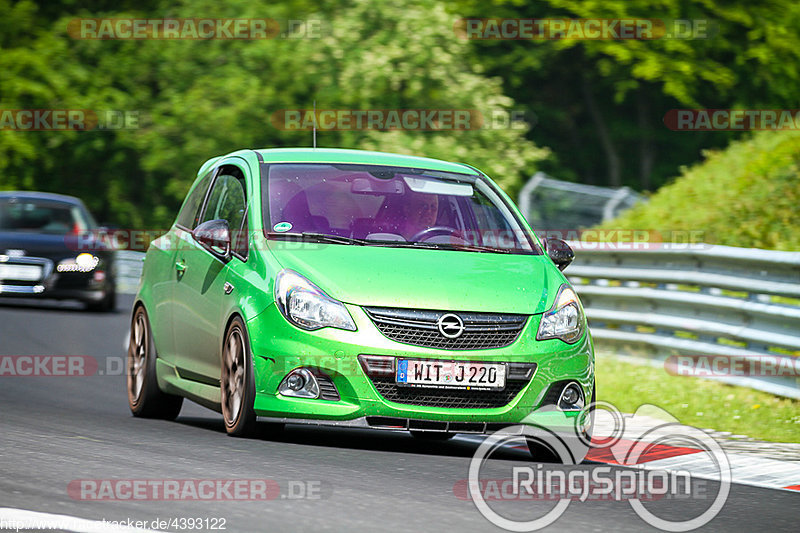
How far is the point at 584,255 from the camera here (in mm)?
16141

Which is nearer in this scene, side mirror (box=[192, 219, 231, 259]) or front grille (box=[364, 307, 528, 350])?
front grille (box=[364, 307, 528, 350])

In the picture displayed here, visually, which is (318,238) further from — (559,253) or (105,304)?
(105,304)

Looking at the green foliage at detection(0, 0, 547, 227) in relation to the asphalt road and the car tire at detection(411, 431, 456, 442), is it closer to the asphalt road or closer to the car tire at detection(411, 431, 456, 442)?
the car tire at detection(411, 431, 456, 442)

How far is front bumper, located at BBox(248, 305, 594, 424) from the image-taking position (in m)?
7.94

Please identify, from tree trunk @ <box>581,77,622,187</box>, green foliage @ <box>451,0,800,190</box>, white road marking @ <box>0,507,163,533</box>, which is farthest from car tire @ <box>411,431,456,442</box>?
tree trunk @ <box>581,77,622,187</box>

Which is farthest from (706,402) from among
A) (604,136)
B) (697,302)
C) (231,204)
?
(604,136)

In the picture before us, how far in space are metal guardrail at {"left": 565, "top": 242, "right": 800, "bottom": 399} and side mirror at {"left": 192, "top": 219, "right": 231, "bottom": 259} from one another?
15.1ft

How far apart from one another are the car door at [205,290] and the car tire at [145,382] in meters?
0.48

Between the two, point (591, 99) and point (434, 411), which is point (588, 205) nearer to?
point (434, 411)

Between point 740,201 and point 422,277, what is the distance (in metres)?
11.5

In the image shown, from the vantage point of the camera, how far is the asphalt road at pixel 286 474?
6066mm

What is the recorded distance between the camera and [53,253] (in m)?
21.0

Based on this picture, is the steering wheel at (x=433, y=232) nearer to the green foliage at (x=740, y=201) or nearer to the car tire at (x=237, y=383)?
the car tire at (x=237, y=383)

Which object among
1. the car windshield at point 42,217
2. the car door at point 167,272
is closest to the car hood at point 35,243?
the car windshield at point 42,217
